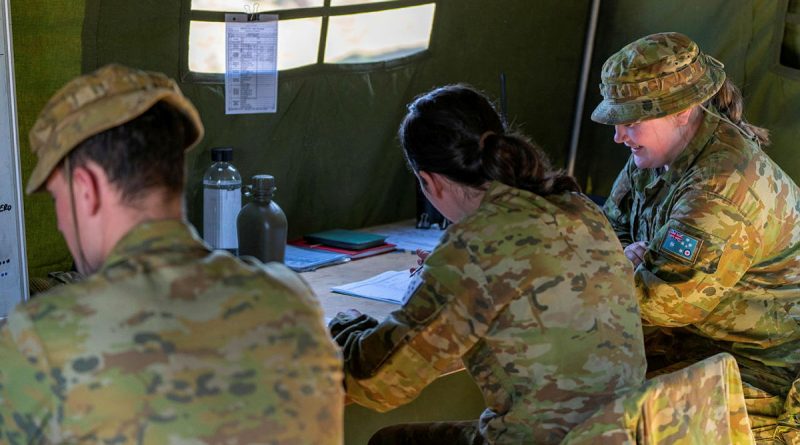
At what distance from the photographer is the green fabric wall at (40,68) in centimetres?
223

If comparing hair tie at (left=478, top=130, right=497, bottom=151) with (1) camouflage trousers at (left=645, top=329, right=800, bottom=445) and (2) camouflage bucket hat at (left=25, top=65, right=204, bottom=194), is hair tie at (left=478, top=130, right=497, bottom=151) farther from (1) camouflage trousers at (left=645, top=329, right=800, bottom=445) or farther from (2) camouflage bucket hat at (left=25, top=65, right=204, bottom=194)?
(1) camouflage trousers at (left=645, top=329, right=800, bottom=445)

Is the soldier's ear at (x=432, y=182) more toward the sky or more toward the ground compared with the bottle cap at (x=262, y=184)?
more toward the sky

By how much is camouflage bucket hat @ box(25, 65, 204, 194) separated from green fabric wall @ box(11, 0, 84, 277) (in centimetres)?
109

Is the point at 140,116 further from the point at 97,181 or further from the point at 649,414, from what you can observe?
the point at 649,414

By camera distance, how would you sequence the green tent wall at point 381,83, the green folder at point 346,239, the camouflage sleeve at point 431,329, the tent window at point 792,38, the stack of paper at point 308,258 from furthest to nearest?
the tent window at point 792,38 → the green folder at point 346,239 → the stack of paper at point 308,258 → the green tent wall at point 381,83 → the camouflage sleeve at point 431,329

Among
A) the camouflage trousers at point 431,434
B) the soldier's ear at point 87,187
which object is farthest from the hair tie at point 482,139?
the soldier's ear at point 87,187

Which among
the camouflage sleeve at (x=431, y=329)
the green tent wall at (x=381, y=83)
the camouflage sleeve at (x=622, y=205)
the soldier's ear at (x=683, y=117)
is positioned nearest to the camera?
the camouflage sleeve at (x=431, y=329)

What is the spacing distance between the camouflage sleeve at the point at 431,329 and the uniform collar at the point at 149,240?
555 mm

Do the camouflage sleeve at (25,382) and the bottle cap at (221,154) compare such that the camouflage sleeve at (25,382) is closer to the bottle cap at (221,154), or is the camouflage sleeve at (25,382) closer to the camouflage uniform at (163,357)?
the camouflage uniform at (163,357)

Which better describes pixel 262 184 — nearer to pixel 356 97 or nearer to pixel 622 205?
pixel 356 97

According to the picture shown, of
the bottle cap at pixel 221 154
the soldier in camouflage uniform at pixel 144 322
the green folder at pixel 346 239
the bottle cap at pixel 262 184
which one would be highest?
the soldier in camouflage uniform at pixel 144 322

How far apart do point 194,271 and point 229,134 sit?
5.51ft

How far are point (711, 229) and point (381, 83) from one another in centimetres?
128

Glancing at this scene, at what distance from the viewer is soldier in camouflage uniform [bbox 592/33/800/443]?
2316mm
